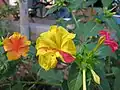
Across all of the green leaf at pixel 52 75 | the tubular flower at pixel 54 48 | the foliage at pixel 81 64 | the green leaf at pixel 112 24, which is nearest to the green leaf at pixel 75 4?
the foliage at pixel 81 64

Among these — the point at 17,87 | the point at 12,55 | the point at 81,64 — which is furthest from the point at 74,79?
the point at 17,87

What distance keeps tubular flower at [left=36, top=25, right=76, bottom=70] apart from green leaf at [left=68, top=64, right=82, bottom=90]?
2.0 inches

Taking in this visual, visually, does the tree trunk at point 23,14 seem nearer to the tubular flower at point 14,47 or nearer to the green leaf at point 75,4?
the green leaf at point 75,4

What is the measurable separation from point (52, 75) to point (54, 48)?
0.19 meters

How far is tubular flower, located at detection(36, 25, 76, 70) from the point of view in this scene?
623 millimetres

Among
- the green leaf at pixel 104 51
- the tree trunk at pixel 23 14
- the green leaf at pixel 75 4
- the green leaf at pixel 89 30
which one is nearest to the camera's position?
the green leaf at pixel 104 51

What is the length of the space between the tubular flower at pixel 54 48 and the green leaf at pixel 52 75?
0.57ft

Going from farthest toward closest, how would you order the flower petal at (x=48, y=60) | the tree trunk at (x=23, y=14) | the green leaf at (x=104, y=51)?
1. the tree trunk at (x=23, y=14)
2. the green leaf at (x=104, y=51)
3. the flower petal at (x=48, y=60)

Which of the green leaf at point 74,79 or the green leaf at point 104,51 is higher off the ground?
the green leaf at point 104,51

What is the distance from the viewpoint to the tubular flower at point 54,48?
62cm

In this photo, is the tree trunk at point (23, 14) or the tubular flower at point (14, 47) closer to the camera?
the tubular flower at point (14, 47)

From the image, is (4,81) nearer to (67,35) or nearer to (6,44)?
(6,44)

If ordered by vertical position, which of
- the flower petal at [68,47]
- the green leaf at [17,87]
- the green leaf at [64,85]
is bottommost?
the green leaf at [17,87]

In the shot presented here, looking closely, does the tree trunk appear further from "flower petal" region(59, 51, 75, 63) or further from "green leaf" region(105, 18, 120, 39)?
"flower petal" region(59, 51, 75, 63)
